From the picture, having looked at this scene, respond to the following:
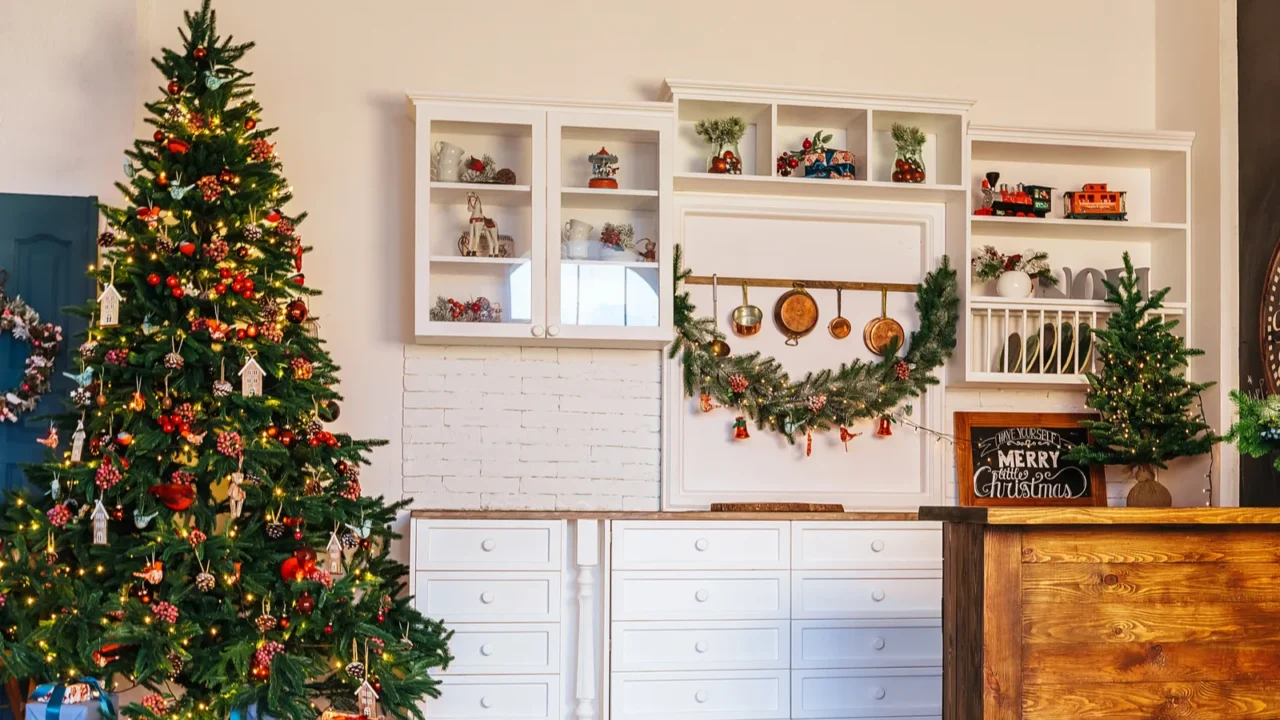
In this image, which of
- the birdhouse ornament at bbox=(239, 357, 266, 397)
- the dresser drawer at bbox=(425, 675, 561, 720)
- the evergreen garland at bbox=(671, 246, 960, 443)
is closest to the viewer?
the birdhouse ornament at bbox=(239, 357, 266, 397)

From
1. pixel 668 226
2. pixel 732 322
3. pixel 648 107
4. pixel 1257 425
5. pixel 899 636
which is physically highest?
pixel 648 107

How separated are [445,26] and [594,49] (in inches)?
23.3

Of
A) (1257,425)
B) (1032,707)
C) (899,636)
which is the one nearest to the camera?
(1032,707)

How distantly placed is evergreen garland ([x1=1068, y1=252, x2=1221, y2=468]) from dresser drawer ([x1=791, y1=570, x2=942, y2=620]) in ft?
2.98

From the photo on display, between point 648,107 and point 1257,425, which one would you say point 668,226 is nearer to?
point 648,107

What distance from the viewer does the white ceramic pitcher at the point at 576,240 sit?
453 cm

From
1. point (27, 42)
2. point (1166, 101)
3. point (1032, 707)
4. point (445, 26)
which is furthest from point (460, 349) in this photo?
A: point (1166, 101)

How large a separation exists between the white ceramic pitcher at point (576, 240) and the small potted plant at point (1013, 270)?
1.60 meters

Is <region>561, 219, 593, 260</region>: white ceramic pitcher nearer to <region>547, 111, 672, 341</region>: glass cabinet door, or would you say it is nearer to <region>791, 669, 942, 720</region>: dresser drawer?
<region>547, 111, 672, 341</region>: glass cabinet door

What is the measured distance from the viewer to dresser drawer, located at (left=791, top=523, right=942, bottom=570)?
4.38 meters

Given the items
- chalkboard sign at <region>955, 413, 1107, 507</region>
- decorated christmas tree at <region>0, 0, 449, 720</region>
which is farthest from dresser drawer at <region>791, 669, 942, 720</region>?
decorated christmas tree at <region>0, 0, 449, 720</region>

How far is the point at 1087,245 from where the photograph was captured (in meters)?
5.15

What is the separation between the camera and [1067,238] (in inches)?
202

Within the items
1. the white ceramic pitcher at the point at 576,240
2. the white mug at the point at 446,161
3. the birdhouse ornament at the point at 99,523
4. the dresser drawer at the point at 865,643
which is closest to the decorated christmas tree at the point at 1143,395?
the dresser drawer at the point at 865,643
